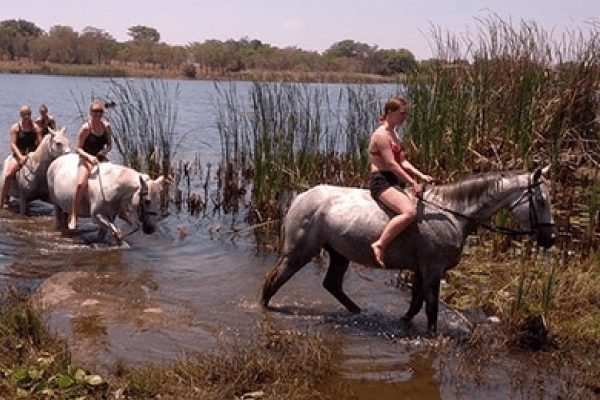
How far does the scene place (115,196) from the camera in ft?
32.6

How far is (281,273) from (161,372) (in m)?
2.32

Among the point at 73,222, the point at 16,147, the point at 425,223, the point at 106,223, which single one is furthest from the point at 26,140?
the point at 425,223

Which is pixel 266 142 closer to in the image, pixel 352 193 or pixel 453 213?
pixel 352 193

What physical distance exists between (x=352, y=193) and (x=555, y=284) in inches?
84.6

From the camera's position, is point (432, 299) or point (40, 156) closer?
point (432, 299)

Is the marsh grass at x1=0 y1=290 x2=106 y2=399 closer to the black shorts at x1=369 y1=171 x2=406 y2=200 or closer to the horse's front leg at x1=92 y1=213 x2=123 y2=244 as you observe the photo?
the black shorts at x1=369 y1=171 x2=406 y2=200

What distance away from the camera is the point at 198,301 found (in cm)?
789

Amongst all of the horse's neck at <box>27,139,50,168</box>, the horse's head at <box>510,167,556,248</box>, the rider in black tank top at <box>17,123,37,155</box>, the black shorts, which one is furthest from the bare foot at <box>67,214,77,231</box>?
the horse's head at <box>510,167,556,248</box>

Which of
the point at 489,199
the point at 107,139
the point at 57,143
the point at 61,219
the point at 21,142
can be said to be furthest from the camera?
the point at 21,142

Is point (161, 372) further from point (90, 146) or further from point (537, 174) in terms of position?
point (90, 146)

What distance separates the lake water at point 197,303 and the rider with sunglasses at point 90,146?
72 centimetres

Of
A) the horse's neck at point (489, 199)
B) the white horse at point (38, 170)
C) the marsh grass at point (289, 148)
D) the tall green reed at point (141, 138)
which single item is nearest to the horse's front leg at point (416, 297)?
the horse's neck at point (489, 199)

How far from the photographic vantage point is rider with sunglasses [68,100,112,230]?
10156mm

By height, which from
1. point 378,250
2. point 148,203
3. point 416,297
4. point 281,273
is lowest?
point 416,297
